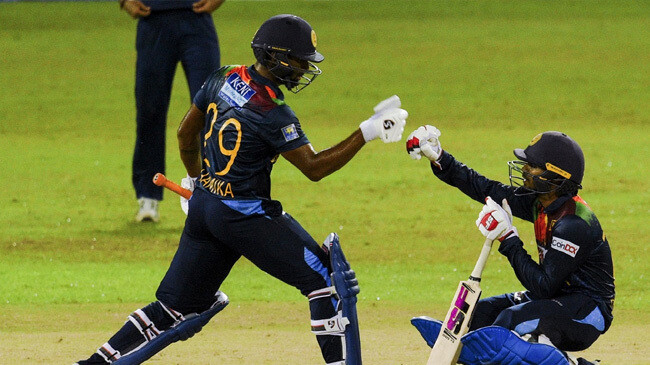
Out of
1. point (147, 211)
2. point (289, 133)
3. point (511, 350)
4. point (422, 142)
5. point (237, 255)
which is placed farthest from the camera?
point (147, 211)

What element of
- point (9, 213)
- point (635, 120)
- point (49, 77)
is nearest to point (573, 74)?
point (635, 120)

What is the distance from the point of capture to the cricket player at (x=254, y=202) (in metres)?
5.51

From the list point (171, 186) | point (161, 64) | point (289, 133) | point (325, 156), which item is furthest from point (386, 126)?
point (161, 64)

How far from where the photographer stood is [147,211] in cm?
1072

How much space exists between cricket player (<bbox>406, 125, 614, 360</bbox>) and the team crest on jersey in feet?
4.14

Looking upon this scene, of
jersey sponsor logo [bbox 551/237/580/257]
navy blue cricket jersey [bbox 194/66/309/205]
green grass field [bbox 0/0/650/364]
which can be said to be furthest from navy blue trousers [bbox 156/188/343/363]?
jersey sponsor logo [bbox 551/237/580/257]

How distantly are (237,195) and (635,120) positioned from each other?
1228cm

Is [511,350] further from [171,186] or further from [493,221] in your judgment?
[171,186]

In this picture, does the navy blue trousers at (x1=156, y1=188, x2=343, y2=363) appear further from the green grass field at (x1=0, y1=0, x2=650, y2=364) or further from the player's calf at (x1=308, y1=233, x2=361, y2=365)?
the green grass field at (x1=0, y1=0, x2=650, y2=364)

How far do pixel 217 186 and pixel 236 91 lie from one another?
47 cm

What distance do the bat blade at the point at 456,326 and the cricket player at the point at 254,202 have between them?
48cm

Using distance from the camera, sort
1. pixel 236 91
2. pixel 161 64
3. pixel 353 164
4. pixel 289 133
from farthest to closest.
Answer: pixel 353 164, pixel 161 64, pixel 236 91, pixel 289 133

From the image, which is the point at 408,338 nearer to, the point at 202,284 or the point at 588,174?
the point at 202,284

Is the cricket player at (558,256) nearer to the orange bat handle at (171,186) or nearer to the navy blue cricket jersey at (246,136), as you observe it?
the navy blue cricket jersey at (246,136)
